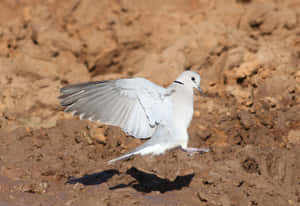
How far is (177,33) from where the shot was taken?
794 centimetres

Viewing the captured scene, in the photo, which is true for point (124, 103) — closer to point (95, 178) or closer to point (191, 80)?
point (191, 80)

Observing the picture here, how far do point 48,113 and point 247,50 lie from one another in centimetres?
308

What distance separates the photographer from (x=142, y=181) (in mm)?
4707

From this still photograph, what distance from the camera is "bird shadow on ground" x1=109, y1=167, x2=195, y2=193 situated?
4.58 meters

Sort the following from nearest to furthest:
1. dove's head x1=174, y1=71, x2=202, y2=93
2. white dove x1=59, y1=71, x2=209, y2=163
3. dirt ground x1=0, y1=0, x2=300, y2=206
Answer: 1. white dove x1=59, y1=71, x2=209, y2=163
2. dirt ground x1=0, y1=0, x2=300, y2=206
3. dove's head x1=174, y1=71, x2=202, y2=93

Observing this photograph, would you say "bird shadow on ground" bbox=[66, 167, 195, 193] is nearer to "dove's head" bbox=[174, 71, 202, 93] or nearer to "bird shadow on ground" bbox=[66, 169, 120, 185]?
"bird shadow on ground" bbox=[66, 169, 120, 185]

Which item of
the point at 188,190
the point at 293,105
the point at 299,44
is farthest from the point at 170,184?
the point at 299,44

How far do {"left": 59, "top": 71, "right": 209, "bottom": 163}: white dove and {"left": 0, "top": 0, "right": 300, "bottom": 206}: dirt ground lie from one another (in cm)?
55

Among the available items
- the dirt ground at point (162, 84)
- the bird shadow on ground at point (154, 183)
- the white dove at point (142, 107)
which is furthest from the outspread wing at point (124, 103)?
the dirt ground at point (162, 84)

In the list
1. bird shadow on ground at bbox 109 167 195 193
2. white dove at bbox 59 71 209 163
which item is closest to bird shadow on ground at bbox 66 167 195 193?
bird shadow on ground at bbox 109 167 195 193

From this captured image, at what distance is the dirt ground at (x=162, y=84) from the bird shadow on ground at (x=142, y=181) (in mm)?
12

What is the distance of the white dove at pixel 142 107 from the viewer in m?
4.45

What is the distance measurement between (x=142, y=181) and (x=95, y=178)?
0.53 meters

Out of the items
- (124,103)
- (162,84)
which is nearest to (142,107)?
(124,103)
